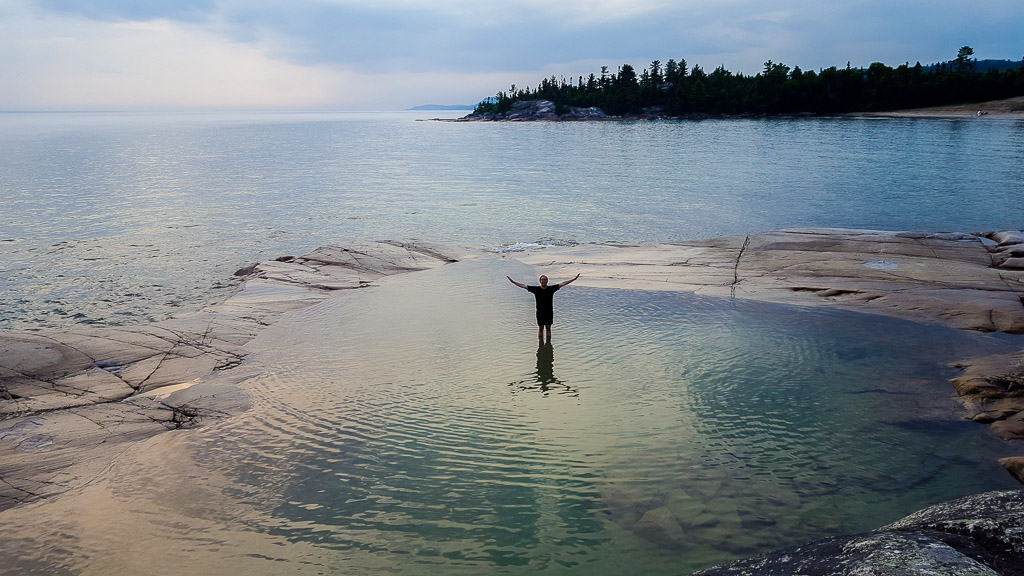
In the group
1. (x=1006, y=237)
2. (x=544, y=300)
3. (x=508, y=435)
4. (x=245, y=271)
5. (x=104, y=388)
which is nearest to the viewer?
(x=508, y=435)

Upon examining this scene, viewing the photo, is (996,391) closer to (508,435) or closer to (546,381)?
(546,381)

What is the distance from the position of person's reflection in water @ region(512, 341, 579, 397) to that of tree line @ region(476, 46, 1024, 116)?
168857 millimetres

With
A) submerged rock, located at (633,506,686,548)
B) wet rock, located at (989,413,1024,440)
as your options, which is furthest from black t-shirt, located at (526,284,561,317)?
wet rock, located at (989,413,1024,440)

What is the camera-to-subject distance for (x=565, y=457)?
9.64 metres

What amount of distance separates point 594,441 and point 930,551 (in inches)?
237

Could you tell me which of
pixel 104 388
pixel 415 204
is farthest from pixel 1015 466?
pixel 415 204

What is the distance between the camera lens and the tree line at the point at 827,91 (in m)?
140

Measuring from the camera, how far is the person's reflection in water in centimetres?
1208

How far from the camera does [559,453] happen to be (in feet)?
32.0

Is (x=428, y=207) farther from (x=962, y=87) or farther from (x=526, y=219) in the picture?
(x=962, y=87)

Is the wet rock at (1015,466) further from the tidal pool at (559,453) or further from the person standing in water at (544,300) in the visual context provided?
the person standing in water at (544,300)

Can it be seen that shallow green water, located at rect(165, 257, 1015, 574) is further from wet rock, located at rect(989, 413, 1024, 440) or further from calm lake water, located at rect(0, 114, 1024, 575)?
wet rock, located at rect(989, 413, 1024, 440)

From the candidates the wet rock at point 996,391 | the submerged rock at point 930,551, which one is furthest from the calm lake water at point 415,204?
the submerged rock at point 930,551

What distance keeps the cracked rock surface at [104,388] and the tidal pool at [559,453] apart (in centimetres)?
69
